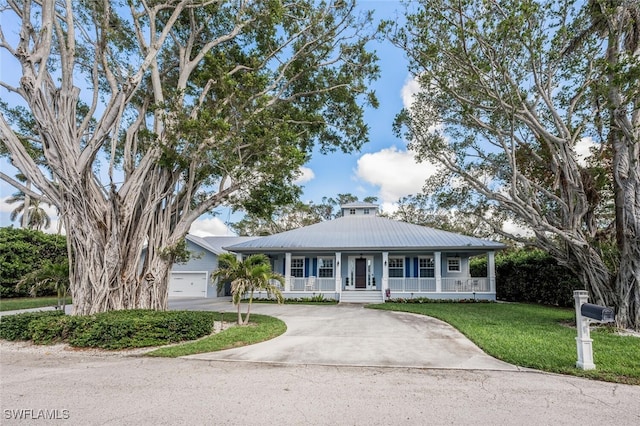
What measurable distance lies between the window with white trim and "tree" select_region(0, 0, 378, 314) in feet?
24.3

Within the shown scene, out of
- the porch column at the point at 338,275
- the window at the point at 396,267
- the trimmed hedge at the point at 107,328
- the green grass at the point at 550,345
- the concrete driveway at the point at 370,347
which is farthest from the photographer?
the window at the point at 396,267

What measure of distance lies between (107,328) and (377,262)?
1357 cm

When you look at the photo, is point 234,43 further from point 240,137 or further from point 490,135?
→ point 490,135

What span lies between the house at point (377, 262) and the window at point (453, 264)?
50mm

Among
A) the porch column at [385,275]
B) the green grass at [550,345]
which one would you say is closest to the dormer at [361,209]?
the porch column at [385,275]

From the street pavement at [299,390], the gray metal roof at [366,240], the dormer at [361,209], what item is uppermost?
the dormer at [361,209]

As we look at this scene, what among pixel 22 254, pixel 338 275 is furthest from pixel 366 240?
pixel 22 254

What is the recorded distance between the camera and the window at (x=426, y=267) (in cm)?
1725

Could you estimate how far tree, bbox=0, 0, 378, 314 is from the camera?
7465mm

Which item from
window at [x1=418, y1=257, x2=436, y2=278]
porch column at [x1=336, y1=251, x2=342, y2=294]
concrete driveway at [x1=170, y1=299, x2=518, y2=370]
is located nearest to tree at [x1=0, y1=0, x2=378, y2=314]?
concrete driveway at [x1=170, y1=299, x2=518, y2=370]

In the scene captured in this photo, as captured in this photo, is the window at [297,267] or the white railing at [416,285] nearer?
the white railing at [416,285]

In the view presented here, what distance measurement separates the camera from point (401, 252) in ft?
56.4

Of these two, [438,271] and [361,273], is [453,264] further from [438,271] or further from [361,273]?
[361,273]

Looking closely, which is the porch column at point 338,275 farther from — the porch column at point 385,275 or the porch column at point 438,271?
the porch column at point 438,271
